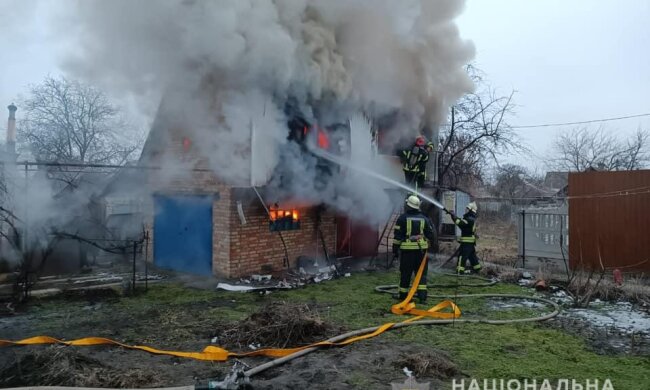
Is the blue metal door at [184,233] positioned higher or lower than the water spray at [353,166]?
lower

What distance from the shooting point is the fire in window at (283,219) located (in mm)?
10383

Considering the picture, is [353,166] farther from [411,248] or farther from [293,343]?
[293,343]

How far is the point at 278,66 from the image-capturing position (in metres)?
8.88

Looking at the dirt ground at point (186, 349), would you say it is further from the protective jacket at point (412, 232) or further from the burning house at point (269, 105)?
the burning house at point (269, 105)

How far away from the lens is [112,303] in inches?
303

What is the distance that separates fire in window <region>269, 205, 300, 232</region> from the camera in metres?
10.4

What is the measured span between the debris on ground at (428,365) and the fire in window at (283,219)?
5821 millimetres

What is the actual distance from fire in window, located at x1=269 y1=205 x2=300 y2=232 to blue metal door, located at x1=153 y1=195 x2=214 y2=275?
1316mm

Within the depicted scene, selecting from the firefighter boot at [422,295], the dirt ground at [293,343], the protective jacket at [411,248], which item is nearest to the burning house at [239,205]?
the dirt ground at [293,343]

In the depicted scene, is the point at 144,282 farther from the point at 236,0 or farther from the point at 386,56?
the point at 386,56

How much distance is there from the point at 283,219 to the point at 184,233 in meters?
2.20

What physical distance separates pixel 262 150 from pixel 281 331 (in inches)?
187

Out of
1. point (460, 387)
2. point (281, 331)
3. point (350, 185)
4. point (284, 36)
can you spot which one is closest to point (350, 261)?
point (350, 185)

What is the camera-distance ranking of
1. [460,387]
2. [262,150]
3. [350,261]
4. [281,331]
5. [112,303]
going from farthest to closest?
[350,261]
[262,150]
[112,303]
[281,331]
[460,387]
